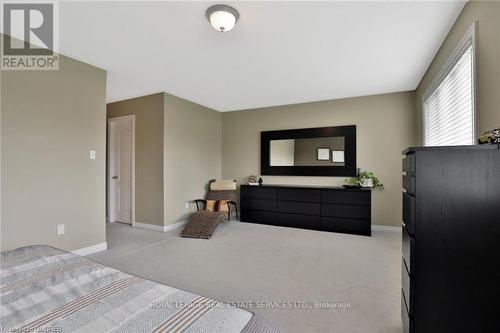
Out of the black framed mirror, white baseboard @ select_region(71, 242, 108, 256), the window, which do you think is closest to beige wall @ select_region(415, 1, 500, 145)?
the window

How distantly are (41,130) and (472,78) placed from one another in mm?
4198

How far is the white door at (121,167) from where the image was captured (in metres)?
4.62

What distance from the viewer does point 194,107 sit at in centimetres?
493

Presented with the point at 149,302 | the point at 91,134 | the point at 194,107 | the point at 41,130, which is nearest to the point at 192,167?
the point at 194,107

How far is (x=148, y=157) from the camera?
4.34 m

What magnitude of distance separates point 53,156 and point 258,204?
338cm

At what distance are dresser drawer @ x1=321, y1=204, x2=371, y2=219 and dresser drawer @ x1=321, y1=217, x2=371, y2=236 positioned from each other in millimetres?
71

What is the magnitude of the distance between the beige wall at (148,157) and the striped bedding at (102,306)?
3.04m

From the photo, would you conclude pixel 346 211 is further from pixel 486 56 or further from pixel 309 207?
pixel 486 56

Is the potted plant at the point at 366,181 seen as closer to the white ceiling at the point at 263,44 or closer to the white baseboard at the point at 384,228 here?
the white baseboard at the point at 384,228

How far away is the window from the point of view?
6.41 feet

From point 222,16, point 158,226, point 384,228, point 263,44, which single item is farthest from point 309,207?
point 222,16

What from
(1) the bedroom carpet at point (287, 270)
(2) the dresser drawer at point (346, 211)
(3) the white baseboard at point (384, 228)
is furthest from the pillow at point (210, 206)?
(3) the white baseboard at point (384, 228)

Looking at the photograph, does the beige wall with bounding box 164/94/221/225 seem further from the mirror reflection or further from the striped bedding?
the striped bedding
